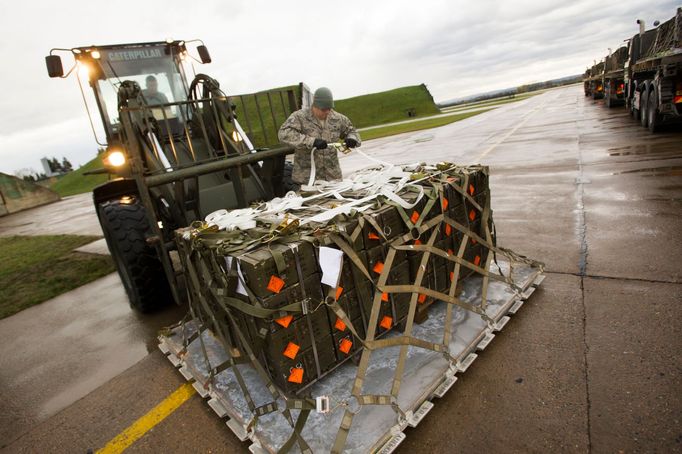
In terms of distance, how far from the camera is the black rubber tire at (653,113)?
410 inches

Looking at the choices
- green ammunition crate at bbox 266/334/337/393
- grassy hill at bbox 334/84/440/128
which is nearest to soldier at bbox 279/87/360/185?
→ green ammunition crate at bbox 266/334/337/393

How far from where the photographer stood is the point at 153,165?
4.52m

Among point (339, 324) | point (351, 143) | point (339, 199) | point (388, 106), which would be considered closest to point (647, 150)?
point (351, 143)

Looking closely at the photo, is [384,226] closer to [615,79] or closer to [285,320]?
[285,320]

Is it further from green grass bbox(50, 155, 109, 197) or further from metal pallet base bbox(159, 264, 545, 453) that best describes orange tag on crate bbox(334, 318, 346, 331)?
green grass bbox(50, 155, 109, 197)

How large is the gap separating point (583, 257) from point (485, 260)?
4.13 feet

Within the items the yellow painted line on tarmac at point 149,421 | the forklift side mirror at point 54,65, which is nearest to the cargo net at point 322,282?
the yellow painted line on tarmac at point 149,421

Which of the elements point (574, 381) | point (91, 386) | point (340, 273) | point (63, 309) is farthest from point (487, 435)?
point (63, 309)

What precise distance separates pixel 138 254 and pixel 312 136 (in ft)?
7.75

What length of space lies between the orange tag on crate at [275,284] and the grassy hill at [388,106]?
52812 mm

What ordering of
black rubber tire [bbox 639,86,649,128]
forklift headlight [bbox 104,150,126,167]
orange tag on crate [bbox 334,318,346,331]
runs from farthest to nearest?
1. black rubber tire [bbox 639,86,649,128]
2. forklift headlight [bbox 104,150,126,167]
3. orange tag on crate [bbox 334,318,346,331]

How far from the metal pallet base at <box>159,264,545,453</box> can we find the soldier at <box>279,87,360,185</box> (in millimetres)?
2184

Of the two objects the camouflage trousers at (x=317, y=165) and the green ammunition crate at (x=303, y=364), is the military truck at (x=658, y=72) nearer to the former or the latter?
the camouflage trousers at (x=317, y=165)

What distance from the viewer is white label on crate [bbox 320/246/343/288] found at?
7.84ft
